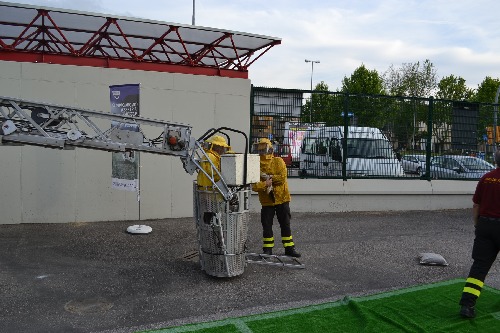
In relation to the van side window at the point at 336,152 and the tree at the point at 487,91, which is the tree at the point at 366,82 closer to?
the tree at the point at 487,91

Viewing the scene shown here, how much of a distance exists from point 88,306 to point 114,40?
39.2 feet

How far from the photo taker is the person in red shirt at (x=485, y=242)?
452cm

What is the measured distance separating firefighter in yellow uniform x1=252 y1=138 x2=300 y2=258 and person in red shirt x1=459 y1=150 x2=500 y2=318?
2646 mm

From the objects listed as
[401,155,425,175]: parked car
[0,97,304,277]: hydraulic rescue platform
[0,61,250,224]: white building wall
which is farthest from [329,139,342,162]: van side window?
[0,97,304,277]: hydraulic rescue platform

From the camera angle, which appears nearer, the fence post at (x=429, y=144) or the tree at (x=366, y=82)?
the fence post at (x=429, y=144)

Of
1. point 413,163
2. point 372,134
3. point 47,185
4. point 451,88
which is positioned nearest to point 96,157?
point 47,185

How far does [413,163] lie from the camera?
11.1 metres

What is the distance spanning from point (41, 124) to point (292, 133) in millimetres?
5924

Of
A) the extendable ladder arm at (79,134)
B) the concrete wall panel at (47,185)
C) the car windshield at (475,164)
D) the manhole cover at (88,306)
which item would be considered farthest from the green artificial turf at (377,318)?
the car windshield at (475,164)

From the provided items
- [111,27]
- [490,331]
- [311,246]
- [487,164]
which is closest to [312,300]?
[490,331]

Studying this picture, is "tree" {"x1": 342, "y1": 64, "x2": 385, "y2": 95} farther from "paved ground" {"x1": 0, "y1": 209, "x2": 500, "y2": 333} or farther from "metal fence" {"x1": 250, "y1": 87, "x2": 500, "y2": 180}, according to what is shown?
"paved ground" {"x1": 0, "y1": 209, "x2": 500, "y2": 333}

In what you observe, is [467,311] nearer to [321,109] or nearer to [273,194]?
[273,194]

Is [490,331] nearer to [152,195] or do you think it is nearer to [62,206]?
[152,195]

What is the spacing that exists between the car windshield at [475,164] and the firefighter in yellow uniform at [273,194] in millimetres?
7085
